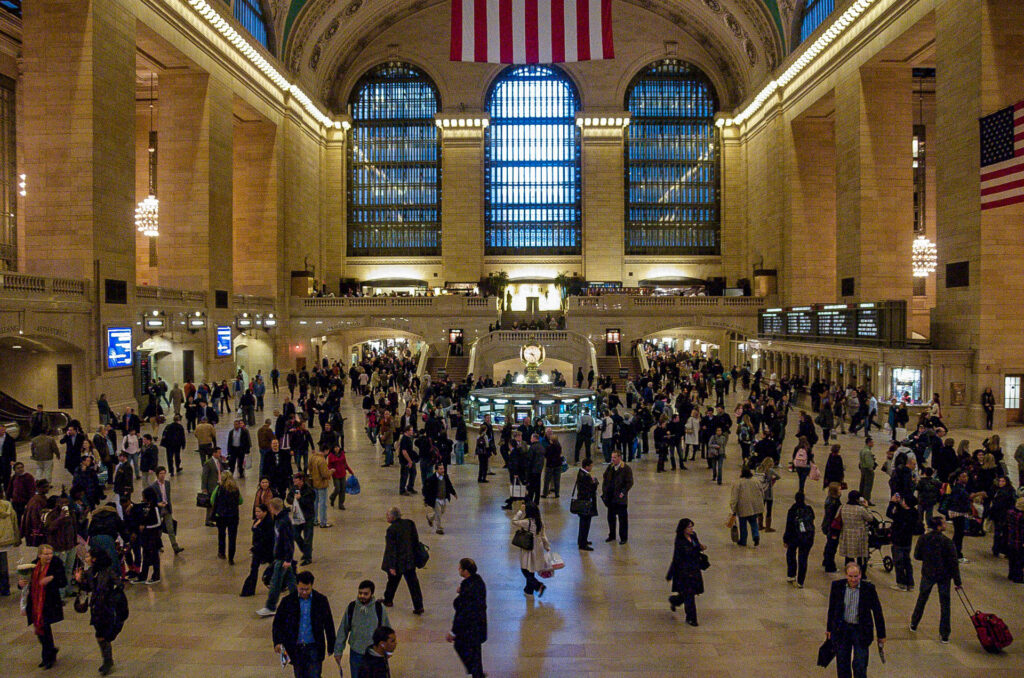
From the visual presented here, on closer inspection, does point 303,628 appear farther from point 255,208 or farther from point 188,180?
point 255,208

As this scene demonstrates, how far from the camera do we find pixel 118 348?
21812 millimetres

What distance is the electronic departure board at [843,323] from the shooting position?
21859mm

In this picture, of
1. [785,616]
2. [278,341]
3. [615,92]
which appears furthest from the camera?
[615,92]

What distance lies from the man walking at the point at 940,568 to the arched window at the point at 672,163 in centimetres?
4066

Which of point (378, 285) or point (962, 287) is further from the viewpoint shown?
point (378, 285)

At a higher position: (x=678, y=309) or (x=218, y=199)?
(x=218, y=199)

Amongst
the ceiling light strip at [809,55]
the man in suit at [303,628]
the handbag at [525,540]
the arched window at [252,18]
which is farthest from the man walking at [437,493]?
the arched window at [252,18]

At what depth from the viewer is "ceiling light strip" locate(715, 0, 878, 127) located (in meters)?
27.6

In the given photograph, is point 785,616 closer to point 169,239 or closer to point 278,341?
point 169,239

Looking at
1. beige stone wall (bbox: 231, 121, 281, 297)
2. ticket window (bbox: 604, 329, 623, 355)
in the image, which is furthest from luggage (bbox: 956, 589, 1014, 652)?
beige stone wall (bbox: 231, 121, 281, 297)

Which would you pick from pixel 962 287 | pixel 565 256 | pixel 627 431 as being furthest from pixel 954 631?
pixel 565 256

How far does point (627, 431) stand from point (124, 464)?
30.9 feet

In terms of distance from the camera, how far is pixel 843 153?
29938 mm

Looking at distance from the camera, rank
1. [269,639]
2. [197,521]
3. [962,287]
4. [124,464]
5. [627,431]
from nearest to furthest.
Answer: [269,639], [124,464], [197,521], [627,431], [962,287]
